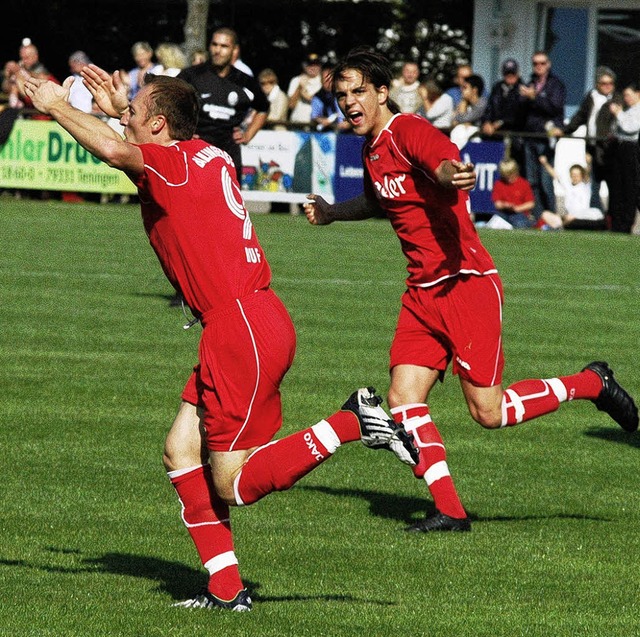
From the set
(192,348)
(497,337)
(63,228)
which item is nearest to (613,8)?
(63,228)

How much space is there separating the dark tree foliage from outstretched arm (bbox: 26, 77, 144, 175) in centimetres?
3003

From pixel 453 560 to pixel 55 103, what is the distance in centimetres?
266

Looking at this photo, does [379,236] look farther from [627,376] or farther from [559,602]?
[559,602]

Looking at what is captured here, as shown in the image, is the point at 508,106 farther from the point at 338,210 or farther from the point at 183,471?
the point at 183,471

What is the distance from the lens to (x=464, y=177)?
20.4 ft

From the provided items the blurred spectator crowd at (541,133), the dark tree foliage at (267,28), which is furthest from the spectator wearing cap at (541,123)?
the dark tree foliage at (267,28)

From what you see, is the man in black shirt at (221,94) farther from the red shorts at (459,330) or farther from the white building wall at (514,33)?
the white building wall at (514,33)

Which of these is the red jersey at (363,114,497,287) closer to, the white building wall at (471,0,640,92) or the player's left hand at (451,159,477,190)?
the player's left hand at (451,159,477,190)

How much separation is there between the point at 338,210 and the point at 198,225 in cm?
213

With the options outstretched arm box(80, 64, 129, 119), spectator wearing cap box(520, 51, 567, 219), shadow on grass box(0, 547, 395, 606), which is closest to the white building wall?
spectator wearing cap box(520, 51, 567, 219)

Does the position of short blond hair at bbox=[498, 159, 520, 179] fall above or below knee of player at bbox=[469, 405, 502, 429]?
above

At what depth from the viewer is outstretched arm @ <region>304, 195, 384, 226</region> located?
743 cm

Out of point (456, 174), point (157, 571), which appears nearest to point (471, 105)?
point (456, 174)

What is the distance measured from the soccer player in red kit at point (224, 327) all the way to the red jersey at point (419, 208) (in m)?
1.55
